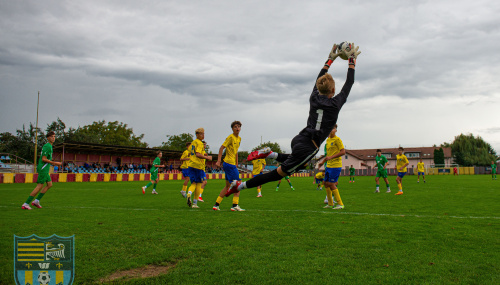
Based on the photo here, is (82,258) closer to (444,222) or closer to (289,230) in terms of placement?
(289,230)

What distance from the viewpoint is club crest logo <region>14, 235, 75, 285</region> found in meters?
2.86

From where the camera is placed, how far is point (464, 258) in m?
4.31

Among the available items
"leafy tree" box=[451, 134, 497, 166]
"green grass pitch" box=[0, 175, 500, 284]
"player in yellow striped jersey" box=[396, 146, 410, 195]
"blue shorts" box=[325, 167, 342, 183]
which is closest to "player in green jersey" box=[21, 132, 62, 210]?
"green grass pitch" box=[0, 175, 500, 284]

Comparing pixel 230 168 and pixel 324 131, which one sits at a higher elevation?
pixel 324 131

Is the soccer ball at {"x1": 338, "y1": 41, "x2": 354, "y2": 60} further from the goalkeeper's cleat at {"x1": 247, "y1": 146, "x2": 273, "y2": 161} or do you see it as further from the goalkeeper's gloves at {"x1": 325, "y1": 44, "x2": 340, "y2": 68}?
the goalkeeper's cleat at {"x1": 247, "y1": 146, "x2": 273, "y2": 161}

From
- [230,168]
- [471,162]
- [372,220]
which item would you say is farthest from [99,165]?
[471,162]

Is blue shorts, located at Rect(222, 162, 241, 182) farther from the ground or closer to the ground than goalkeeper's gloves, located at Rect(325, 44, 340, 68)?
closer to the ground

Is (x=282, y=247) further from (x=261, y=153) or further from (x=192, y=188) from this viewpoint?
(x=192, y=188)

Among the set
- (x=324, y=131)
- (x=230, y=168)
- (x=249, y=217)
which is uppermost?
(x=324, y=131)

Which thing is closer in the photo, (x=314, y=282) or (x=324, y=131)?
(x=314, y=282)

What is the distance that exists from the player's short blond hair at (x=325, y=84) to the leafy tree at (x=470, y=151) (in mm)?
96824

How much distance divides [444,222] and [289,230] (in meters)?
3.46

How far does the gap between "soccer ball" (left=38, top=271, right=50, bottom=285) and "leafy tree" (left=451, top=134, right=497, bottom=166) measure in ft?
329

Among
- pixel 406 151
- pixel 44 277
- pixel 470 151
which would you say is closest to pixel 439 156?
pixel 470 151
